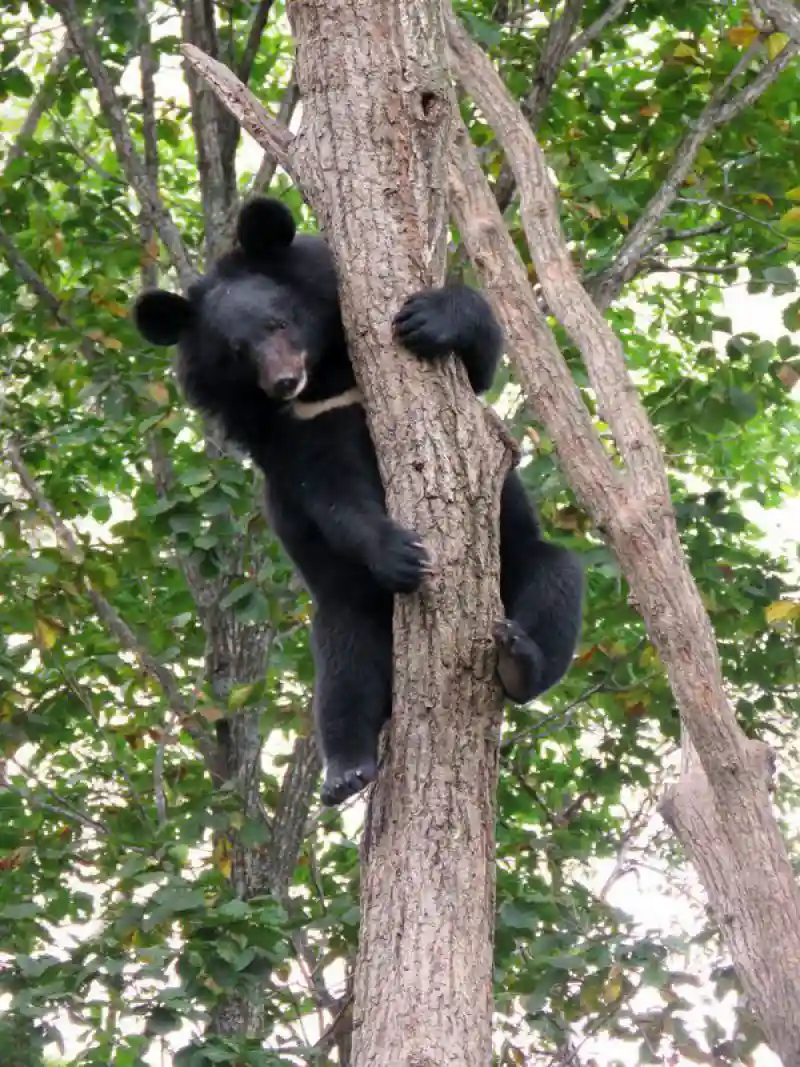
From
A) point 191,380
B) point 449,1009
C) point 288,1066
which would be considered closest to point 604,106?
point 191,380

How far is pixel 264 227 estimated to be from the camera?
407 cm

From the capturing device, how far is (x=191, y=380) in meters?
4.40

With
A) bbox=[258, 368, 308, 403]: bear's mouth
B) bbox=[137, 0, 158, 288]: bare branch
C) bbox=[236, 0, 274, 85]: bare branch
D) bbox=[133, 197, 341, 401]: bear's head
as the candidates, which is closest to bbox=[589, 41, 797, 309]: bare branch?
bbox=[236, 0, 274, 85]: bare branch

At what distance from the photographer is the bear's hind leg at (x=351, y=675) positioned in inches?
146

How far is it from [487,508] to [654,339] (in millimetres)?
6457

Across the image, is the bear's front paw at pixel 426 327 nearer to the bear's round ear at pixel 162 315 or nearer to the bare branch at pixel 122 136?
the bear's round ear at pixel 162 315

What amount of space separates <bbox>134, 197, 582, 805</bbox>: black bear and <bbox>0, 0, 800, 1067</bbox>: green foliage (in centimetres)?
99

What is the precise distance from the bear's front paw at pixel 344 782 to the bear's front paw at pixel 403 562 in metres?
0.93

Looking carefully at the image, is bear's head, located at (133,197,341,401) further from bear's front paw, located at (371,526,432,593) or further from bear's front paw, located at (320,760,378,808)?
bear's front paw, located at (371,526,432,593)

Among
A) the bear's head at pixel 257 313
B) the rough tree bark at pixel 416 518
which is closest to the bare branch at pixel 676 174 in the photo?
the bear's head at pixel 257 313

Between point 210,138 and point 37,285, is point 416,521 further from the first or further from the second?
point 210,138

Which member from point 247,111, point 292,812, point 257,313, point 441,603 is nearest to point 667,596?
point 441,603

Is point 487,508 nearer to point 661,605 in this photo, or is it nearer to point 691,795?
point 661,605

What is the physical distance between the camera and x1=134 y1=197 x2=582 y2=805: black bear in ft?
11.9
